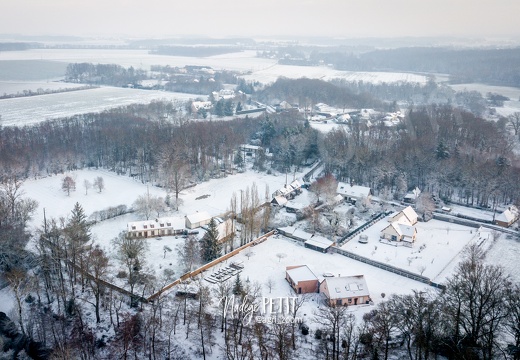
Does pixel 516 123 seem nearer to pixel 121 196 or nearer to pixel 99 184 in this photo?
pixel 121 196

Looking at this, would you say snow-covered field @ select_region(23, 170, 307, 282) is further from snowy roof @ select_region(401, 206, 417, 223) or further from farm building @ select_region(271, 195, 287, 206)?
snowy roof @ select_region(401, 206, 417, 223)

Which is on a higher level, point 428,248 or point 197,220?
point 197,220

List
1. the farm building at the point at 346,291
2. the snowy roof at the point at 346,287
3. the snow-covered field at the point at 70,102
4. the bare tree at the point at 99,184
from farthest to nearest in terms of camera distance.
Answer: the snow-covered field at the point at 70,102 → the bare tree at the point at 99,184 → the snowy roof at the point at 346,287 → the farm building at the point at 346,291

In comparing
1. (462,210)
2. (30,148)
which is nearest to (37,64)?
(30,148)

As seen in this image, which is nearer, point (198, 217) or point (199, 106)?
point (198, 217)

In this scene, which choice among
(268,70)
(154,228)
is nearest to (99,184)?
(154,228)

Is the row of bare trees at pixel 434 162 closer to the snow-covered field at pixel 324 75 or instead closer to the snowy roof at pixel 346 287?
the snowy roof at pixel 346 287

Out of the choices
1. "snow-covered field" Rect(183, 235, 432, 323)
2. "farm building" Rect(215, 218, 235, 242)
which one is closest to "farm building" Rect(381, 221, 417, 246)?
"snow-covered field" Rect(183, 235, 432, 323)

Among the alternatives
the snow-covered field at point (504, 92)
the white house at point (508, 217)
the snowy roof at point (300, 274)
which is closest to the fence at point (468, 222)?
the white house at point (508, 217)
